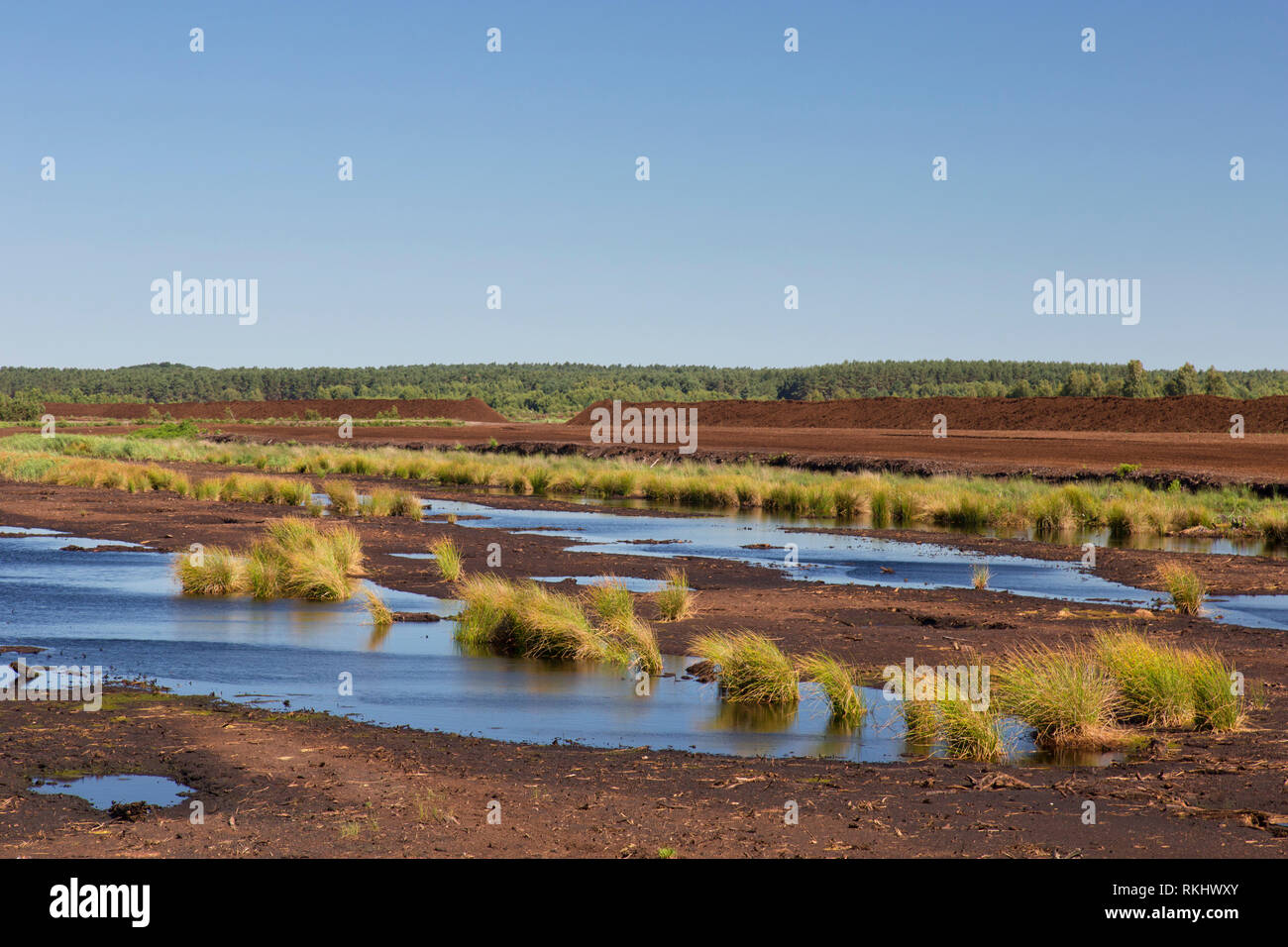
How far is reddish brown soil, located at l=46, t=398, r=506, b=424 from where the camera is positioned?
141m

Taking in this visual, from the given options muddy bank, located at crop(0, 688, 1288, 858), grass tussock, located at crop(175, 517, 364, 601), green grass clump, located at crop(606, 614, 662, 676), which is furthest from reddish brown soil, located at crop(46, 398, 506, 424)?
muddy bank, located at crop(0, 688, 1288, 858)

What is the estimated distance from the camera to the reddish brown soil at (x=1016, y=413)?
257ft

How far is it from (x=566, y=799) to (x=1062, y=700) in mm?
4734

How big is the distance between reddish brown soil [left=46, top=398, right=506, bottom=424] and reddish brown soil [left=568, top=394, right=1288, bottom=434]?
4117 cm

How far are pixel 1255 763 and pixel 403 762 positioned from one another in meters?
6.50

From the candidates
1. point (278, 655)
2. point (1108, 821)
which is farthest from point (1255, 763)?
point (278, 655)

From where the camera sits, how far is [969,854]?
698 centimetres

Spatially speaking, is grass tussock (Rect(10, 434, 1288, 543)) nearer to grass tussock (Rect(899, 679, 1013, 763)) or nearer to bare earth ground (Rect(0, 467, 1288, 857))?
bare earth ground (Rect(0, 467, 1288, 857))

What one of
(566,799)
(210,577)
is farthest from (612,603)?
(566,799)

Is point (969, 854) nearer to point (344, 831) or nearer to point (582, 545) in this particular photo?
point (344, 831)

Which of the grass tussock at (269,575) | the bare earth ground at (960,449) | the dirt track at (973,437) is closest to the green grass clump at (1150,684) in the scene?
the grass tussock at (269,575)

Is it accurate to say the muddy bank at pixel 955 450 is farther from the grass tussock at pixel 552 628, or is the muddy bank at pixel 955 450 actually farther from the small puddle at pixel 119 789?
the small puddle at pixel 119 789

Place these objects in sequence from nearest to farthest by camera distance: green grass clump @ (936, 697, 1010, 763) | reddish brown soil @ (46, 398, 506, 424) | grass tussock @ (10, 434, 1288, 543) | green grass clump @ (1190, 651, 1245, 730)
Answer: green grass clump @ (936, 697, 1010, 763)
green grass clump @ (1190, 651, 1245, 730)
grass tussock @ (10, 434, 1288, 543)
reddish brown soil @ (46, 398, 506, 424)

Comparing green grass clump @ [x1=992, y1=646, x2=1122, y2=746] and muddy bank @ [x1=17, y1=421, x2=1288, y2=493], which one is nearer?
green grass clump @ [x1=992, y1=646, x2=1122, y2=746]
